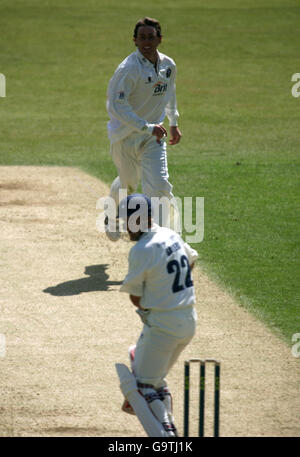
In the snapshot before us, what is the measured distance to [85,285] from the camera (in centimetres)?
985

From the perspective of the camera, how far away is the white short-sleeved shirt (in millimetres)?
6004

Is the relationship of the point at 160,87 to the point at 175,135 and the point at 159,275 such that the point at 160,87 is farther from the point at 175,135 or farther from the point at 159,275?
the point at 159,275

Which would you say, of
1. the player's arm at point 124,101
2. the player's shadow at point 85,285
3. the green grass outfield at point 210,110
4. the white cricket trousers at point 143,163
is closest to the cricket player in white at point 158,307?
the green grass outfield at point 210,110

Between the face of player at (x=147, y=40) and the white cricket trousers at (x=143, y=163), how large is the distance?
3.43 ft

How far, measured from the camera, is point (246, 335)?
8.45 m

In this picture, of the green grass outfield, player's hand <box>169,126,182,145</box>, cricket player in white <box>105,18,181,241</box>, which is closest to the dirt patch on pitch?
the green grass outfield

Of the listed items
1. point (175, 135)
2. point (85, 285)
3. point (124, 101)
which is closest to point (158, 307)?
point (85, 285)

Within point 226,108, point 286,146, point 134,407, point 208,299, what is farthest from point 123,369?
point 226,108

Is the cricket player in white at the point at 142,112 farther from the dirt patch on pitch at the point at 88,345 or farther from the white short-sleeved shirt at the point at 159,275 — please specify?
the white short-sleeved shirt at the point at 159,275

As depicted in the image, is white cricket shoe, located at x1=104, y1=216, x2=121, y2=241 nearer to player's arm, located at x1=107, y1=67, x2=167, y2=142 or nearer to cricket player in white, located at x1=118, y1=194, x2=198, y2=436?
player's arm, located at x1=107, y1=67, x2=167, y2=142

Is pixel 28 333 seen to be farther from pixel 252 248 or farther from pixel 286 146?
pixel 286 146

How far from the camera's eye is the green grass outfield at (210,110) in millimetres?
11234

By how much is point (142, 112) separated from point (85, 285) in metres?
2.35

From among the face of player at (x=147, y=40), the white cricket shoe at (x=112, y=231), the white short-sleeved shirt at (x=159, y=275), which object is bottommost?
the white cricket shoe at (x=112, y=231)
